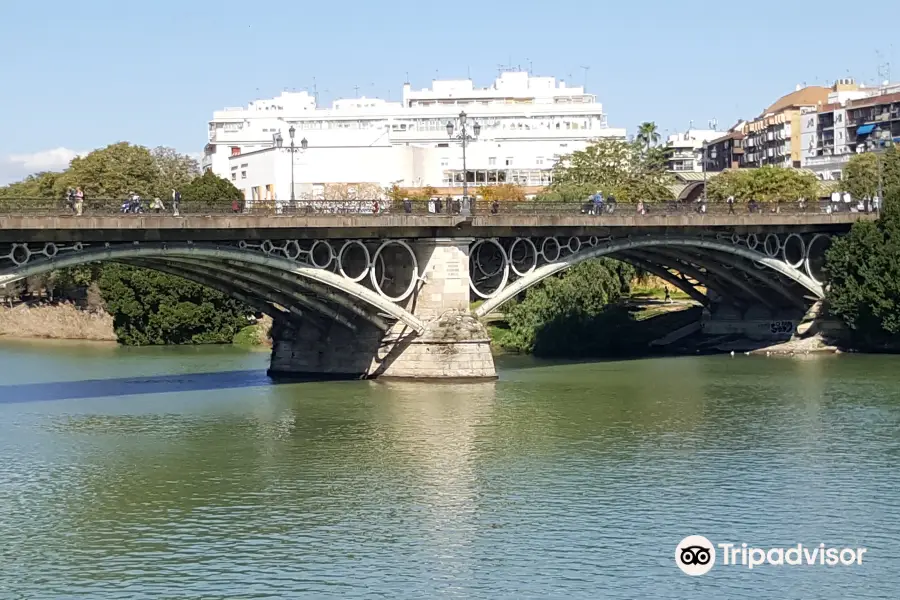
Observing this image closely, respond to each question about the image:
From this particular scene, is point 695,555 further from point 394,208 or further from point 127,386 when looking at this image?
point 127,386

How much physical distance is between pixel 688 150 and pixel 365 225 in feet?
431

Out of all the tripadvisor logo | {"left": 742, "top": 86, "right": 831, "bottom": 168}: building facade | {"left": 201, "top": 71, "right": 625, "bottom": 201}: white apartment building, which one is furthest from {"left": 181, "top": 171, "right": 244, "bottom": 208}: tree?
{"left": 742, "top": 86, "right": 831, "bottom": 168}: building facade

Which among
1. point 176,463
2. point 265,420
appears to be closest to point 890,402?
point 265,420

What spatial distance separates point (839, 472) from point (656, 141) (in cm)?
10555

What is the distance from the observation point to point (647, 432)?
52.0 meters

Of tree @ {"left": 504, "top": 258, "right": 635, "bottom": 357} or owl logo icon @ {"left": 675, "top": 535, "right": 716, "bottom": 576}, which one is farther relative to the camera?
tree @ {"left": 504, "top": 258, "right": 635, "bottom": 357}

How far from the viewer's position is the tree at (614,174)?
4253 inches

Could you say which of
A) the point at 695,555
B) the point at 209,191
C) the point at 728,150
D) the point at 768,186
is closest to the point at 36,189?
the point at 209,191

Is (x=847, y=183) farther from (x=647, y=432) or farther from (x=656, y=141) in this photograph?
(x=647, y=432)

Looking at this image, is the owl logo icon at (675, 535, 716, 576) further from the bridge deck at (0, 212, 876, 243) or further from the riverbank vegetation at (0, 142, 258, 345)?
the riverbank vegetation at (0, 142, 258, 345)

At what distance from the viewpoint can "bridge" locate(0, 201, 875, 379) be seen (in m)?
55.4

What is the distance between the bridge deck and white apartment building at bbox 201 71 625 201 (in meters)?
48.5

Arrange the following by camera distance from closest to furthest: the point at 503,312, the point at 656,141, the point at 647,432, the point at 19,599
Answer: the point at 19,599, the point at 647,432, the point at 503,312, the point at 656,141

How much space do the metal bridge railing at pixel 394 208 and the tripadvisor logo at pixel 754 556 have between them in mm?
26916
